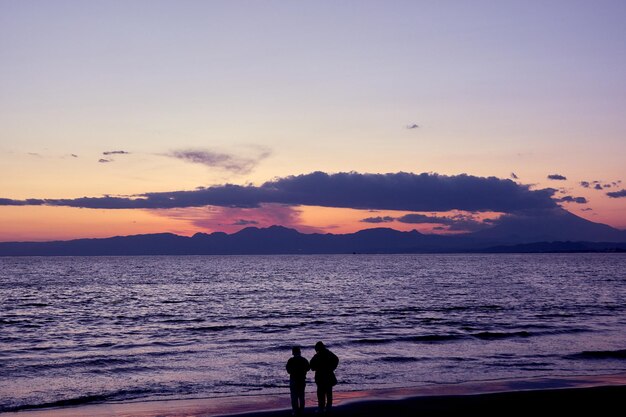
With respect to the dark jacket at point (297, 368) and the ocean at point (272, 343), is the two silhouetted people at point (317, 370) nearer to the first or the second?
the dark jacket at point (297, 368)

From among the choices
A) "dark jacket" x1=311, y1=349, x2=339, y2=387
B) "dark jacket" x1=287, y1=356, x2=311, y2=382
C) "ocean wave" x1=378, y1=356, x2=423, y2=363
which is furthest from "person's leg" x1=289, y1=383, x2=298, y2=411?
"ocean wave" x1=378, y1=356, x2=423, y2=363

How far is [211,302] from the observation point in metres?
70.7

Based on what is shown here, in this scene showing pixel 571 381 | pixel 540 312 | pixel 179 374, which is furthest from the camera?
pixel 540 312

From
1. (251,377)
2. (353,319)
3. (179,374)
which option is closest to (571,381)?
(251,377)

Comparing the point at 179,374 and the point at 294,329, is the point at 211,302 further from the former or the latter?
the point at 179,374

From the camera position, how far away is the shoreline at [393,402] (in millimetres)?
20172

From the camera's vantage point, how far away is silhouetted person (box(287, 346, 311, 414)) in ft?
59.3

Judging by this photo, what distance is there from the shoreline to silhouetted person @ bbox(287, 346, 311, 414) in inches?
40.7

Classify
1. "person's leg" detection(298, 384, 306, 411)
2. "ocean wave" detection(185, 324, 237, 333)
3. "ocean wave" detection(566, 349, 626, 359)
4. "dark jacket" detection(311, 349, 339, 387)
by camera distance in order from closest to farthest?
1. "dark jacket" detection(311, 349, 339, 387)
2. "person's leg" detection(298, 384, 306, 411)
3. "ocean wave" detection(566, 349, 626, 359)
4. "ocean wave" detection(185, 324, 237, 333)

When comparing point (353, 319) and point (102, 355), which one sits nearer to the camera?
Result: point (102, 355)

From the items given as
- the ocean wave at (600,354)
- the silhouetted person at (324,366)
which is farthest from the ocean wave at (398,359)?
the silhouetted person at (324,366)

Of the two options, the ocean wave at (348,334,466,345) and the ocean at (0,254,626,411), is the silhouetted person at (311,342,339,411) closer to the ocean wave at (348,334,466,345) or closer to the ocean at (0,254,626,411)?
the ocean at (0,254,626,411)

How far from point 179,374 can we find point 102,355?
26.3ft

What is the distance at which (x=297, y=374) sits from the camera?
1812 centimetres
